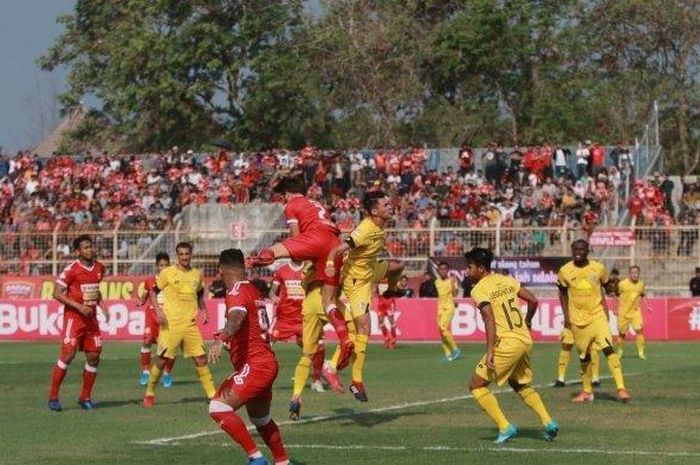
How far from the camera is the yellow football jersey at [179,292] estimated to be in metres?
22.2

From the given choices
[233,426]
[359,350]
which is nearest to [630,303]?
[359,350]

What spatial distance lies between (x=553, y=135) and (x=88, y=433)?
50554 mm

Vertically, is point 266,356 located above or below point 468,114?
below

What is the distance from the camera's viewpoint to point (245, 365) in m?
14.2

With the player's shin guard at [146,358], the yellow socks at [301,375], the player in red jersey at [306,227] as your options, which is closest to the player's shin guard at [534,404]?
the player in red jersey at [306,227]

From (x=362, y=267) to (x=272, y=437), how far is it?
4944mm

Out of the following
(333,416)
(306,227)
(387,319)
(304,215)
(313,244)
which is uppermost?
(304,215)

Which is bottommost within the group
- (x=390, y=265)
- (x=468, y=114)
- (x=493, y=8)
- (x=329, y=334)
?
(x=329, y=334)

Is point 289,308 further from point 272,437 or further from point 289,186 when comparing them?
point 272,437

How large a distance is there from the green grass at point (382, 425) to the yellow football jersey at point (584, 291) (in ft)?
3.91

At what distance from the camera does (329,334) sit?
41.3 metres

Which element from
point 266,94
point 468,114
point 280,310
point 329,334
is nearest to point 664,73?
point 468,114

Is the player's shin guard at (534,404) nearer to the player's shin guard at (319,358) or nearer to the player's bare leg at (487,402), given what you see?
the player's bare leg at (487,402)

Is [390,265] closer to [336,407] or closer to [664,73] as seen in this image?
[336,407]
